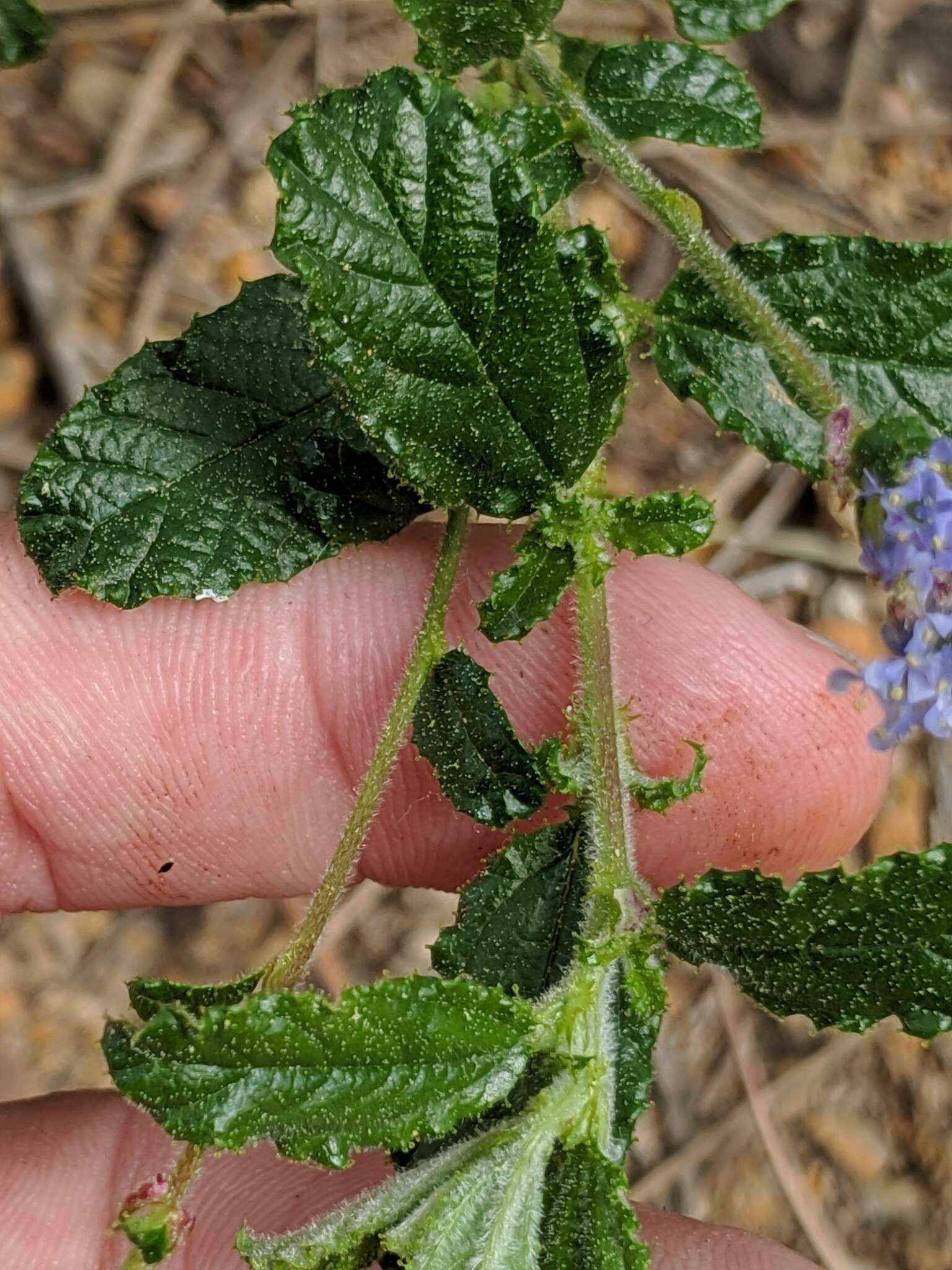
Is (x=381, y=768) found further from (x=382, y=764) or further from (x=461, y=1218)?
(x=461, y=1218)

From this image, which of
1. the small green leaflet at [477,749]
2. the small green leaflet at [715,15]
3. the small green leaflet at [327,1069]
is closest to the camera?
the small green leaflet at [327,1069]

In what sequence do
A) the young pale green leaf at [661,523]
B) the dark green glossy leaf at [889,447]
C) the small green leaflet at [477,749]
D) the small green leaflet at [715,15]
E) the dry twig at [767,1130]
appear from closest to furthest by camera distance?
1. the dark green glossy leaf at [889,447]
2. the young pale green leaf at [661,523]
3. the small green leaflet at [477,749]
4. the small green leaflet at [715,15]
5. the dry twig at [767,1130]

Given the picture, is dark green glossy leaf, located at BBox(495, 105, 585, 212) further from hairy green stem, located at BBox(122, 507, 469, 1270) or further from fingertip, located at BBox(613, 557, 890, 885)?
fingertip, located at BBox(613, 557, 890, 885)

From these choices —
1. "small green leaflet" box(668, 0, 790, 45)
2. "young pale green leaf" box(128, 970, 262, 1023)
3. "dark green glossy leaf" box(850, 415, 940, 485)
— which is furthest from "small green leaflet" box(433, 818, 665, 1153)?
"small green leaflet" box(668, 0, 790, 45)

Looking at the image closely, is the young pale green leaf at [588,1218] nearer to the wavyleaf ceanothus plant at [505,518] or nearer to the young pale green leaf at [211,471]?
Result: the wavyleaf ceanothus plant at [505,518]

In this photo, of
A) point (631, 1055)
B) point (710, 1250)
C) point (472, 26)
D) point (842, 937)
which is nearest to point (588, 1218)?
point (631, 1055)

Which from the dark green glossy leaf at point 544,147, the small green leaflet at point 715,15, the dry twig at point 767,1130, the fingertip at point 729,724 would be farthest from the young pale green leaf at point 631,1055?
the dry twig at point 767,1130

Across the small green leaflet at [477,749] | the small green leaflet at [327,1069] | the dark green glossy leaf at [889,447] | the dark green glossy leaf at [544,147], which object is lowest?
the small green leaflet at [327,1069]
